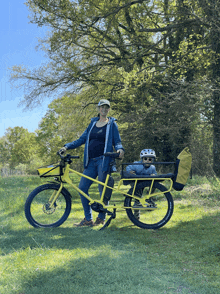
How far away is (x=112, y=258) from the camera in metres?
3.83

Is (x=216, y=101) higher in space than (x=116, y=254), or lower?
higher

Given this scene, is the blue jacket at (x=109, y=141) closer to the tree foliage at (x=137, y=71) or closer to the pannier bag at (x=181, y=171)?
the pannier bag at (x=181, y=171)

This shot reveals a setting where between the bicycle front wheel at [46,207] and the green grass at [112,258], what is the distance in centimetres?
21

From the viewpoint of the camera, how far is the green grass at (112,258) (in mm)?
3115

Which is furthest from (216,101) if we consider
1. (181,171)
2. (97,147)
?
(97,147)

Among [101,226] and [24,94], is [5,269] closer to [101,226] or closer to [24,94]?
[101,226]

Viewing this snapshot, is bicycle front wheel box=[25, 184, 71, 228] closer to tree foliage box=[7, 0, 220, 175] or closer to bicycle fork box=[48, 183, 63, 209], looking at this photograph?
bicycle fork box=[48, 183, 63, 209]

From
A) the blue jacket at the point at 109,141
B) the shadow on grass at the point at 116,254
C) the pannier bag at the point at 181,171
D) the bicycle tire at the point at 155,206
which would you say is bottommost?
the shadow on grass at the point at 116,254

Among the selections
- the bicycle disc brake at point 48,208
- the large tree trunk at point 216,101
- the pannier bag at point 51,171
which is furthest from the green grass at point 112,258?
the large tree trunk at point 216,101

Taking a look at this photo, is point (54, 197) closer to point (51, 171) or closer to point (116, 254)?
point (51, 171)

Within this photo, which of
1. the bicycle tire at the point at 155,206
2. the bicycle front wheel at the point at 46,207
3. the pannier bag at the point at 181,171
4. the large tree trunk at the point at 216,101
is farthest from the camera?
the large tree trunk at the point at 216,101

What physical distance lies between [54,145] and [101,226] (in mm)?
31725

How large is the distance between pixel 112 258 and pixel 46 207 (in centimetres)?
186

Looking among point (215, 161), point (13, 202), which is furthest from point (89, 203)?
point (215, 161)
